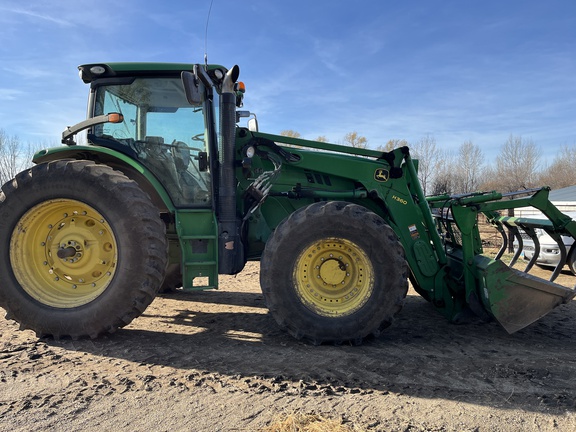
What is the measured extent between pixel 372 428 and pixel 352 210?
1.90 metres

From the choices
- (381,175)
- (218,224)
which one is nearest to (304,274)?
(218,224)

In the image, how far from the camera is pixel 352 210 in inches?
154

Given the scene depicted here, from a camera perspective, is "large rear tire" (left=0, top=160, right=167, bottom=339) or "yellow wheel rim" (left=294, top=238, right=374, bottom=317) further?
"yellow wheel rim" (left=294, top=238, right=374, bottom=317)

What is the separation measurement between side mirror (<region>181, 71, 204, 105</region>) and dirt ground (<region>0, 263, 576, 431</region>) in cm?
216

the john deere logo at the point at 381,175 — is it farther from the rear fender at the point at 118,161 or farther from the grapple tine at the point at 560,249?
the rear fender at the point at 118,161

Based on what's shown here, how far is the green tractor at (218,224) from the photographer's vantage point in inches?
150

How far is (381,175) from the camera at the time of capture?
178 inches

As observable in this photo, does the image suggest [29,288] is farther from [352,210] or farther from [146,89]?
[352,210]

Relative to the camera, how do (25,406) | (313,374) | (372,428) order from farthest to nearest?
(313,374) → (25,406) → (372,428)

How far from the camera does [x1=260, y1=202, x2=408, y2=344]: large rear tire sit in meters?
3.82

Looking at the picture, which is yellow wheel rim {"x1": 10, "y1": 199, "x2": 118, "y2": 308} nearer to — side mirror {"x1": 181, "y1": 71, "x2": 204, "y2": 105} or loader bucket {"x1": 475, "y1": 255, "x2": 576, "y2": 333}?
side mirror {"x1": 181, "y1": 71, "x2": 204, "y2": 105}

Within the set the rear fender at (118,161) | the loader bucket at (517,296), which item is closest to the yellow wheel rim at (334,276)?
the loader bucket at (517,296)

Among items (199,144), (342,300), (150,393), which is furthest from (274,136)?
(150,393)

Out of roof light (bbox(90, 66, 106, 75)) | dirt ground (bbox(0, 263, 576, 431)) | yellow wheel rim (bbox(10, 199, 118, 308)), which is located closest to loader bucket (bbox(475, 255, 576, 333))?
dirt ground (bbox(0, 263, 576, 431))
